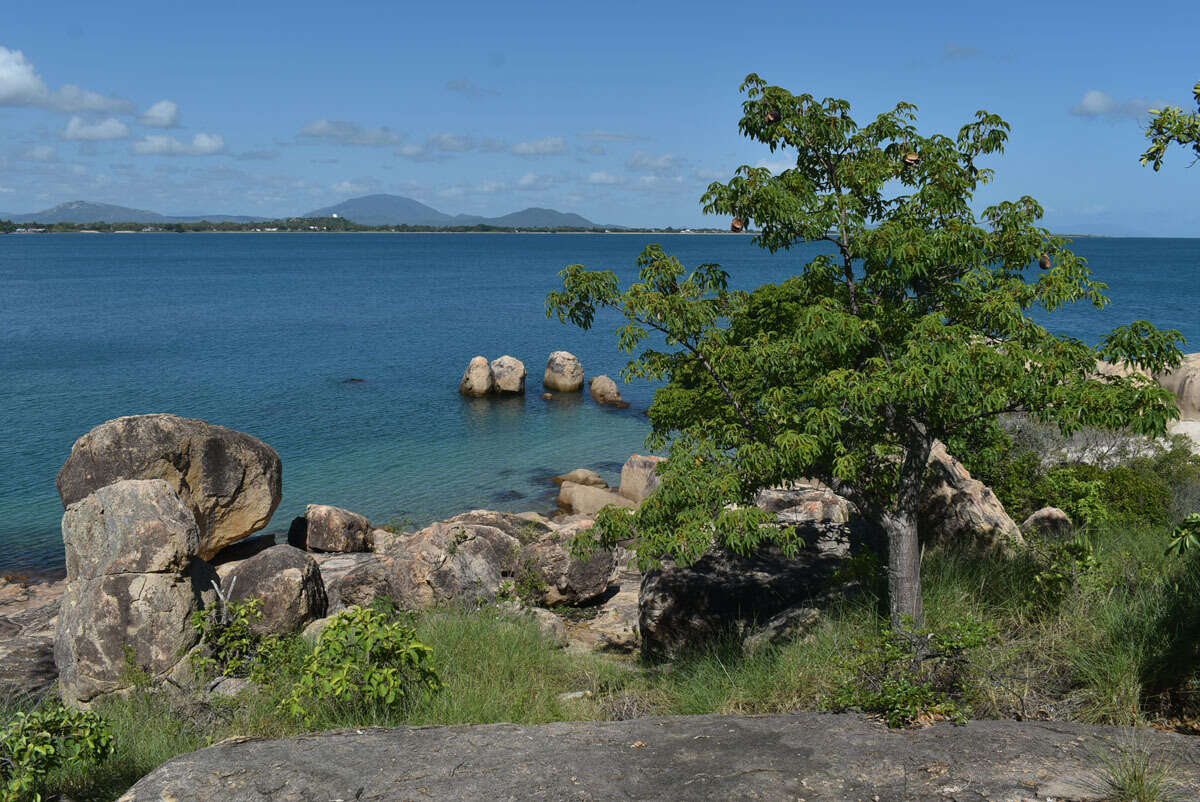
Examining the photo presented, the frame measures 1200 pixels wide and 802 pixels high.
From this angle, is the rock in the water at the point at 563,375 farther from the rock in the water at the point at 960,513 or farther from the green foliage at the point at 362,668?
the green foliage at the point at 362,668

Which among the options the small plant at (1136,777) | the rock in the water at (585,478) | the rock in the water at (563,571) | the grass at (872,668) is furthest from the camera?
the rock in the water at (585,478)

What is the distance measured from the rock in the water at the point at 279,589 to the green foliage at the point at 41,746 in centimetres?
863

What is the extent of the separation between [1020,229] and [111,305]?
92303 mm

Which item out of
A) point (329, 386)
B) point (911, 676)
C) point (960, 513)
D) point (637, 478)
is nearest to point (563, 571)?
point (960, 513)

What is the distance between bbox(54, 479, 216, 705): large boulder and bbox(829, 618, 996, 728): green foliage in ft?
33.7

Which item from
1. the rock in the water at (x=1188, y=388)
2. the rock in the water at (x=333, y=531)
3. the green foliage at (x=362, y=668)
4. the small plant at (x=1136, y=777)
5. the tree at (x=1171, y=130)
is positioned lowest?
the rock in the water at (x=333, y=531)

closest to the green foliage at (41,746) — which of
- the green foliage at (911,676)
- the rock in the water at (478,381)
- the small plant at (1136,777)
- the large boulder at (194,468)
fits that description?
the green foliage at (911,676)

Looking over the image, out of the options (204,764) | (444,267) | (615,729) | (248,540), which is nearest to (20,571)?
(248,540)

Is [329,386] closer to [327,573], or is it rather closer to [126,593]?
[327,573]

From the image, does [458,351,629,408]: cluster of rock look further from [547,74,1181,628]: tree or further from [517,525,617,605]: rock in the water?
[547,74,1181,628]: tree

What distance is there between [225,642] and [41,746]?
8069 millimetres

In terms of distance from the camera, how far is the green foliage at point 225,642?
42.1ft

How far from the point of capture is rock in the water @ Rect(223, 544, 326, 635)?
14961mm

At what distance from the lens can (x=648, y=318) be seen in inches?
374
